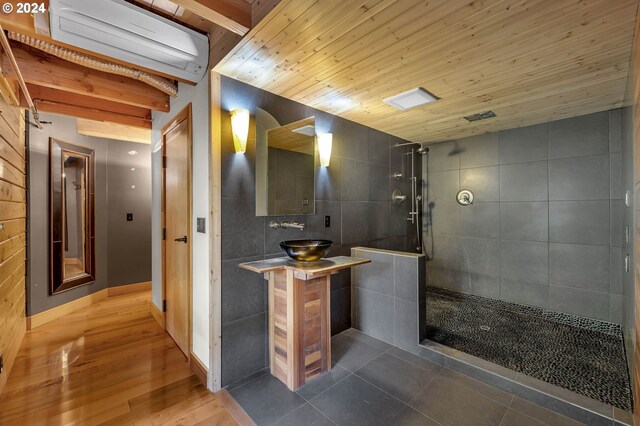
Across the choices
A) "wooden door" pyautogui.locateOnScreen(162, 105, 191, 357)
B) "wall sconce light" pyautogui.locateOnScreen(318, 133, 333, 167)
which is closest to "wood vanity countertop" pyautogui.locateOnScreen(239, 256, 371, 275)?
"wooden door" pyautogui.locateOnScreen(162, 105, 191, 357)

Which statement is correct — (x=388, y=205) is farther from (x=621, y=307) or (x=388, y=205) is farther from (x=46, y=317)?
(x=46, y=317)

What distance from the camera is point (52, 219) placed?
335 centimetres

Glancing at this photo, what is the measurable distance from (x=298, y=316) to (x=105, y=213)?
3.92m

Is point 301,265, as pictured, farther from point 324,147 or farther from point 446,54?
point 446,54

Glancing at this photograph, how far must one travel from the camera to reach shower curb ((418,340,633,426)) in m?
1.62

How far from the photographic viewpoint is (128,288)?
172 inches

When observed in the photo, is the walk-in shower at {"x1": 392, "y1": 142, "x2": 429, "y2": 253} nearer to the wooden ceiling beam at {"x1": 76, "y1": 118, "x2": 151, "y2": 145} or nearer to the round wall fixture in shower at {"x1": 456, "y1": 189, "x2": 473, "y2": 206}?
the round wall fixture in shower at {"x1": 456, "y1": 189, "x2": 473, "y2": 206}

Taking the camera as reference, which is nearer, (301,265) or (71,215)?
(301,265)

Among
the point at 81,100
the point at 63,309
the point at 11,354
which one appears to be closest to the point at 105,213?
the point at 63,309

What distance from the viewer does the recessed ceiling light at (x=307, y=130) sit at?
8.41ft

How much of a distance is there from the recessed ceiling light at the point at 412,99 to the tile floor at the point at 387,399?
7.68 feet

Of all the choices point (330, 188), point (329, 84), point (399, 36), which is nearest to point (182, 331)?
point (330, 188)

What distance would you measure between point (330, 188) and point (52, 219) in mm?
3447

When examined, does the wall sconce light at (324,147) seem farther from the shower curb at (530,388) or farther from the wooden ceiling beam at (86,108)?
the wooden ceiling beam at (86,108)
